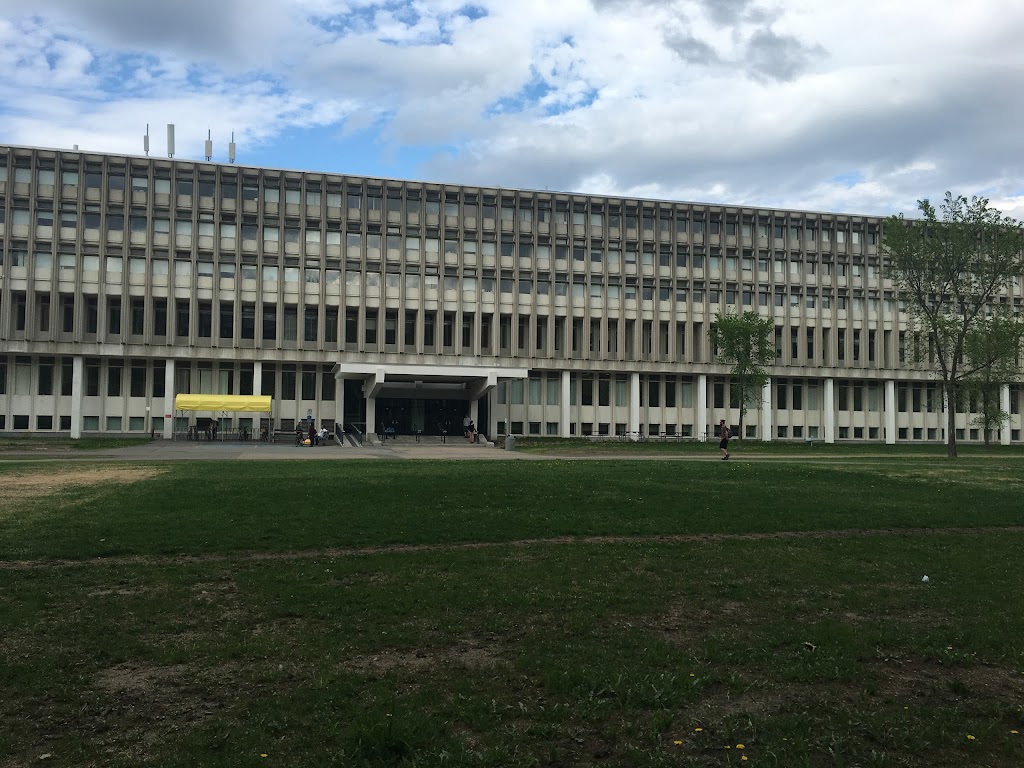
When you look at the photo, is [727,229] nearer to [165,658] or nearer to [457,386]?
[457,386]

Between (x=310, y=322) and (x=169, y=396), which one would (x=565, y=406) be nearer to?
(x=310, y=322)

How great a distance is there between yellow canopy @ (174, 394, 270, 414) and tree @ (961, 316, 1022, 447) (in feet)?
177

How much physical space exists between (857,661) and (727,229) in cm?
7613

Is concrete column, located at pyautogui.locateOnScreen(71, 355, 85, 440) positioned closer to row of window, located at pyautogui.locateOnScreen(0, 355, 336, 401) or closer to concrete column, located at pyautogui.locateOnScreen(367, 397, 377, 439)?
row of window, located at pyautogui.locateOnScreen(0, 355, 336, 401)

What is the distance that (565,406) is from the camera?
246ft

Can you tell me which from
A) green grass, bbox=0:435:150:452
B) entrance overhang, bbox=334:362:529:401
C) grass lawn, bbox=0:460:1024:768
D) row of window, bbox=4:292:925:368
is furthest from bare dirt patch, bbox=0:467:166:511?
row of window, bbox=4:292:925:368

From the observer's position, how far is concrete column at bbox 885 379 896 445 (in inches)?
3204

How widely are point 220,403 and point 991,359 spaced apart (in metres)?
57.7

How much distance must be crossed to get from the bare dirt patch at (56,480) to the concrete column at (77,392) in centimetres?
4013

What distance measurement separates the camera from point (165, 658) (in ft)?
25.0

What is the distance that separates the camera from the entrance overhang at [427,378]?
64312 mm

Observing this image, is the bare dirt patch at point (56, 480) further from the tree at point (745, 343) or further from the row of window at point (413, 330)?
the tree at point (745, 343)

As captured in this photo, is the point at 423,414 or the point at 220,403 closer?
the point at 220,403

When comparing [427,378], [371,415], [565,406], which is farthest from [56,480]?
[565,406]
